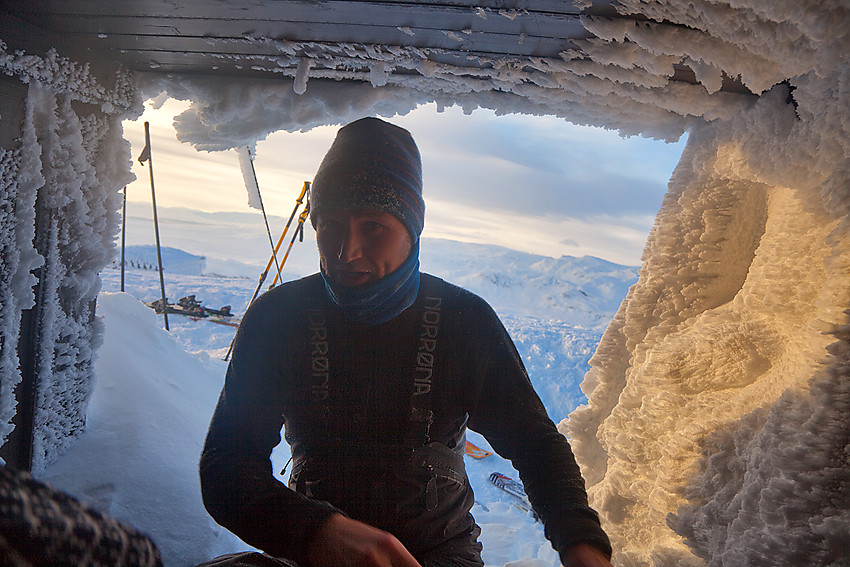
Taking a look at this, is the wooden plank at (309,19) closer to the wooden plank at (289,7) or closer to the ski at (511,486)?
the wooden plank at (289,7)

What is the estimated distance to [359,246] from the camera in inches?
43.7

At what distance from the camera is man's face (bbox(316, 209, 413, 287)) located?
1099 millimetres

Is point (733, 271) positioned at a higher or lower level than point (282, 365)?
higher

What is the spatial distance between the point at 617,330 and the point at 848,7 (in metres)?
1.36

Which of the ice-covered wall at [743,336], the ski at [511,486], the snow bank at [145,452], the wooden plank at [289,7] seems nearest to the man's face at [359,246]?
the wooden plank at [289,7]

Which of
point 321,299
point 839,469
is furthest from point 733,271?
point 321,299

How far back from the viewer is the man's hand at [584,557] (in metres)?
0.91

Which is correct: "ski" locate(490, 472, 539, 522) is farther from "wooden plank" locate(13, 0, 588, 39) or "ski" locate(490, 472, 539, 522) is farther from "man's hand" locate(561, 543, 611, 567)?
"wooden plank" locate(13, 0, 588, 39)

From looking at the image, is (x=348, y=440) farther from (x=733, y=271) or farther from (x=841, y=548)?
(x=733, y=271)

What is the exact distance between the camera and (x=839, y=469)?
870 millimetres

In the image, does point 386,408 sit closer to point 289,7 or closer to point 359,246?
point 359,246

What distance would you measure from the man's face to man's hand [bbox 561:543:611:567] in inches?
29.4

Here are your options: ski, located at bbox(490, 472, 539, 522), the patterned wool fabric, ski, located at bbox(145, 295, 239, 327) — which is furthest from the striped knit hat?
ski, located at bbox(145, 295, 239, 327)

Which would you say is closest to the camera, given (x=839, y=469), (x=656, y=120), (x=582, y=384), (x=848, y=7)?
(x=848, y=7)
